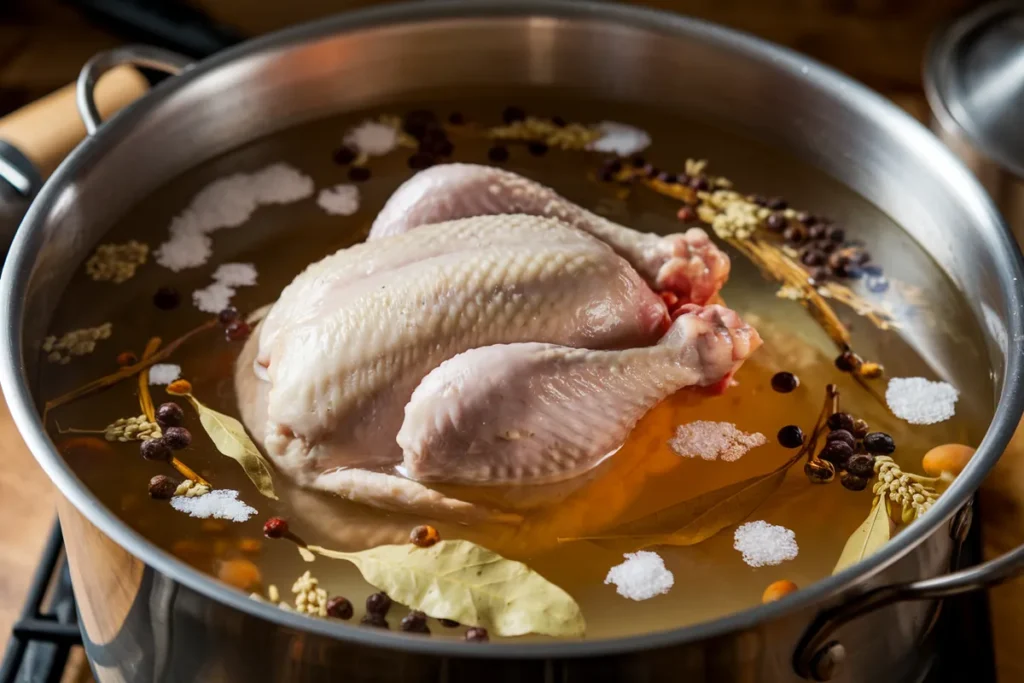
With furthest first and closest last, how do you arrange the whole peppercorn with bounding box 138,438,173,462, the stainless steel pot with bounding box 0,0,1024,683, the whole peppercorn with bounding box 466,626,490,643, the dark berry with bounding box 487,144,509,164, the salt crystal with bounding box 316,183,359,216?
the dark berry with bounding box 487,144,509,164, the salt crystal with bounding box 316,183,359,216, the whole peppercorn with bounding box 138,438,173,462, the whole peppercorn with bounding box 466,626,490,643, the stainless steel pot with bounding box 0,0,1024,683

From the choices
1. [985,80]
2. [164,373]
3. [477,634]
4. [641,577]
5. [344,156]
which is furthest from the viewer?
[985,80]

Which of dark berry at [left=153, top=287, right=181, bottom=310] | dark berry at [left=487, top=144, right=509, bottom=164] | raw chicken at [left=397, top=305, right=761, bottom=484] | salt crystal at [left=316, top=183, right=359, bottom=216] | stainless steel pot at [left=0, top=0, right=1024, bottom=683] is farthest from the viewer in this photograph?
dark berry at [left=487, top=144, right=509, bottom=164]

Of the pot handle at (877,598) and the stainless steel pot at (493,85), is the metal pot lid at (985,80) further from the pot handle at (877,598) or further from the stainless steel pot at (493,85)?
the pot handle at (877,598)

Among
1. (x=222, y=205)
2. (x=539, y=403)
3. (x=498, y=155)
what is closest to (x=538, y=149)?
(x=498, y=155)

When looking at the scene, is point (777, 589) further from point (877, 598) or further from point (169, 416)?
point (169, 416)

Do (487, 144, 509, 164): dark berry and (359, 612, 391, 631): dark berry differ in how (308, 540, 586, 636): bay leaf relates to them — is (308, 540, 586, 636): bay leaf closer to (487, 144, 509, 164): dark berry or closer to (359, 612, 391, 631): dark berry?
(359, 612, 391, 631): dark berry

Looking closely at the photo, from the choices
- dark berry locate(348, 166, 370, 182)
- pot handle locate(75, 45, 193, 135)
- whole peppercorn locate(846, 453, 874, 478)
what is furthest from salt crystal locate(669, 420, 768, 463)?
pot handle locate(75, 45, 193, 135)
